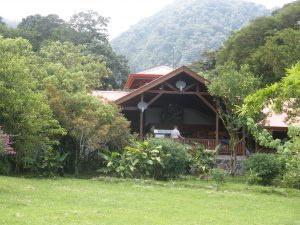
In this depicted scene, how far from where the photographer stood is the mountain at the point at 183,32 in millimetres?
81562

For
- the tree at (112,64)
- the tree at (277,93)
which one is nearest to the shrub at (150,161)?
the tree at (277,93)

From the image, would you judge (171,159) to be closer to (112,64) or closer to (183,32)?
(112,64)

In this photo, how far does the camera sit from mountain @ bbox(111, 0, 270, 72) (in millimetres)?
81562

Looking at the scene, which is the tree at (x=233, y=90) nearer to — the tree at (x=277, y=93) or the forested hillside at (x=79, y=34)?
the tree at (x=277, y=93)

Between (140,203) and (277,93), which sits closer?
(277,93)

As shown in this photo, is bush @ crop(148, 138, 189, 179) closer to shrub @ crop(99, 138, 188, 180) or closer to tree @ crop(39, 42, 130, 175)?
shrub @ crop(99, 138, 188, 180)

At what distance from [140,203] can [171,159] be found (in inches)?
247

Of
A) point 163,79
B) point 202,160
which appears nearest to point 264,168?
point 202,160

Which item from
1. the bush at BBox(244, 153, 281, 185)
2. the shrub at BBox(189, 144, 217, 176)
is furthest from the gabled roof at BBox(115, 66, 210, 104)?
the bush at BBox(244, 153, 281, 185)

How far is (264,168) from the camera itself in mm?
18312

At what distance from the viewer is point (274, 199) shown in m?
14.7

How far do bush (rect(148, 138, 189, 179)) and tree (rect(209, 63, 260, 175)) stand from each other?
271cm

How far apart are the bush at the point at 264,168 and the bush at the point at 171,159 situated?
2.69 m

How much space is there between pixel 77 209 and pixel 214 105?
13.6 meters
